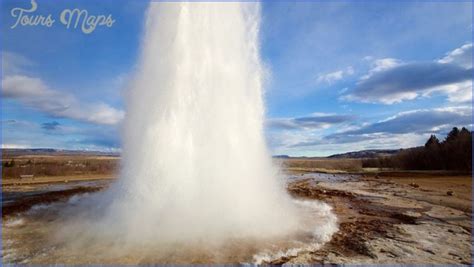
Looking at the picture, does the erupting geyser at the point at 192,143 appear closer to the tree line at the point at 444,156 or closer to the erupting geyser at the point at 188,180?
the erupting geyser at the point at 188,180

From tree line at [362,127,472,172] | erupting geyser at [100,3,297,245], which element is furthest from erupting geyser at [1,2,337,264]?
tree line at [362,127,472,172]

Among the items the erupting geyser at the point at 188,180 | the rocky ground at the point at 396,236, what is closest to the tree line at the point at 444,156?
the rocky ground at the point at 396,236

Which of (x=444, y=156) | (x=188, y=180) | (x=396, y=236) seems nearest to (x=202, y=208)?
(x=188, y=180)

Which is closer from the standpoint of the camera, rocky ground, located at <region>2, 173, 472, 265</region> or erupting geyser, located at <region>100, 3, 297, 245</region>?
rocky ground, located at <region>2, 173, 472, 265</region>

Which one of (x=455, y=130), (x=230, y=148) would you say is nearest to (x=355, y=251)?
(x=230, y=148)

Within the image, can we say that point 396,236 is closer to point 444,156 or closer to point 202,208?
point 202,208

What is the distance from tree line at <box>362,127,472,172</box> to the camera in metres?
38.4

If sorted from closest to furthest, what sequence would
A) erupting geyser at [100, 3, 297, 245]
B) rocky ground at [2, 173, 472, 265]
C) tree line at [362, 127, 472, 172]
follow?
rocky ground at [2, 173, 472, 265] → erupting geyser at [100, 3, 297, 245] → tree line at [362, 127, 472, 172]

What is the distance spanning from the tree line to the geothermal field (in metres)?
31.3

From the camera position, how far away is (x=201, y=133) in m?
10.0

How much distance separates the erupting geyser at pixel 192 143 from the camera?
27.6ft

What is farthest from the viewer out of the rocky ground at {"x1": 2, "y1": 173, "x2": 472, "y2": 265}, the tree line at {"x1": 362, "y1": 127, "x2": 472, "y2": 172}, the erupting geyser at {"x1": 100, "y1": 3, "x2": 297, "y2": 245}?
the tree line at {"x1": 362, "y1": 127, "x2": 472, "y2": 172}

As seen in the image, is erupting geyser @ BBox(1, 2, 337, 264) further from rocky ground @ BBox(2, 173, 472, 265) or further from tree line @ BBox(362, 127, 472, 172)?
tree line @ BBox(362, 127, 472, 172)

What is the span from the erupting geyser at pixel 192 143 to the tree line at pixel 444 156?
1395 inches
